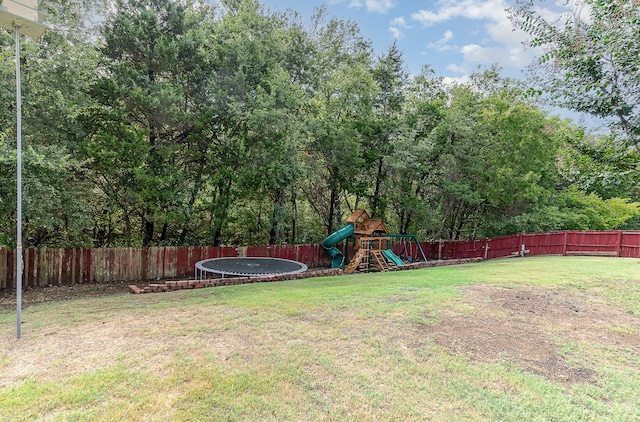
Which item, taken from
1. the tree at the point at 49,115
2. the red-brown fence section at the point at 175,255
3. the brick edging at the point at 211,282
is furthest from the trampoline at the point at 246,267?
the tree at the point at 49,115

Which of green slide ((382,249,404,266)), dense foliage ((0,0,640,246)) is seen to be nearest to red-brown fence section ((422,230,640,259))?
dense foliage ((0,0,640,246))

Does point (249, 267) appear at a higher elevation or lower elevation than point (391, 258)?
higher

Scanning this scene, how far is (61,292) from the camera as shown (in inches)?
364

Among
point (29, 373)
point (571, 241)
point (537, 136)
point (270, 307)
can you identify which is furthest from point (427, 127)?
point (29, 373)

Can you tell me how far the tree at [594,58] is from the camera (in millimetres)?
4129

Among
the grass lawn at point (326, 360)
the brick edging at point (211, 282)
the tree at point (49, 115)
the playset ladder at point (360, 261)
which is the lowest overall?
the playset ladder at point (360, 261)

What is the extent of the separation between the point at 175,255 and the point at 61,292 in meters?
3.63

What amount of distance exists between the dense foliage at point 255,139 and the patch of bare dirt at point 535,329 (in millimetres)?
2149

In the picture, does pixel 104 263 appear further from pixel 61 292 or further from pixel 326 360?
pixel 326 360

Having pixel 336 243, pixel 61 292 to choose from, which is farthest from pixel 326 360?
pixel 336 243

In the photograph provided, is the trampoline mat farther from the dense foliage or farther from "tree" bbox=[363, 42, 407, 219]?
"tree" bbox=[363, 42, 407, 219]

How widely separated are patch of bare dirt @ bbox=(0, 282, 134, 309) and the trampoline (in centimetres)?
241

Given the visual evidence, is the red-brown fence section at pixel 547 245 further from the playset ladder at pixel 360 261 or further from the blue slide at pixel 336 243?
the playset ladder at pixel 360 261

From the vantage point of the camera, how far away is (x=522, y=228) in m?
16.4
